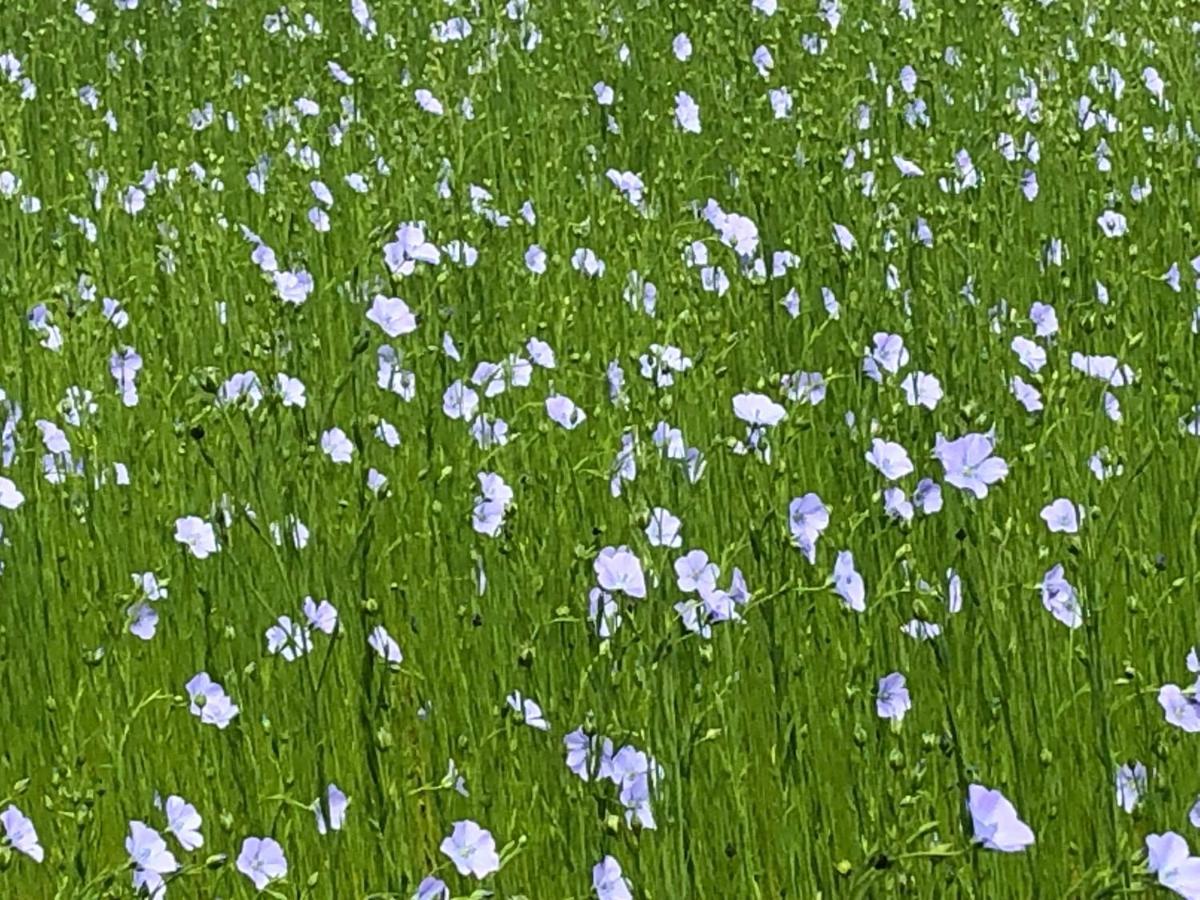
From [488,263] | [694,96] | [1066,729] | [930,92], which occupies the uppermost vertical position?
[694,96]

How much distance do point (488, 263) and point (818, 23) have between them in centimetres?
275

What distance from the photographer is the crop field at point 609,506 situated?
7.02 feet

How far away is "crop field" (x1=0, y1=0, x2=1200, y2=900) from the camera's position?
7.02 feet

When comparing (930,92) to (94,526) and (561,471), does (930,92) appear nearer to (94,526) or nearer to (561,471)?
(561,471)

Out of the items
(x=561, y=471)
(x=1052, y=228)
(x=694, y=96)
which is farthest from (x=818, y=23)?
(x=561, y=471)

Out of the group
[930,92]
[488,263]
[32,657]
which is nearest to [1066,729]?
[32,657]

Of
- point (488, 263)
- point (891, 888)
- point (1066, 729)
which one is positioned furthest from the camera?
point (488, 263)

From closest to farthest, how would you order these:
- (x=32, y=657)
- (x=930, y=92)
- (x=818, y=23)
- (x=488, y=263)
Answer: (x=32, y=657)
(x=488, y=263)
(x=930, y=92)
(x=818, y=23)

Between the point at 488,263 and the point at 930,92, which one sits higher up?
the point at 930,92

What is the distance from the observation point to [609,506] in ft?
9.95

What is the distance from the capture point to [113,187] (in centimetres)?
467

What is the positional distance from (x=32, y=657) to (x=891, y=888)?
4.89 feet

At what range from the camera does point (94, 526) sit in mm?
2965

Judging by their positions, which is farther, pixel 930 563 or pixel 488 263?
pixel 488 263
